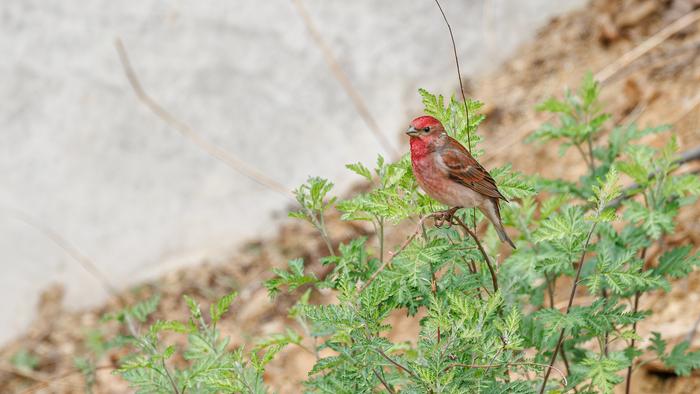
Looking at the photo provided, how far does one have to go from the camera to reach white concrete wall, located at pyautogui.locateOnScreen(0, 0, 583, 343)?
7258 mm

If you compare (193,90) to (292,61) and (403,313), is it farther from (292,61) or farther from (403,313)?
(403,313)

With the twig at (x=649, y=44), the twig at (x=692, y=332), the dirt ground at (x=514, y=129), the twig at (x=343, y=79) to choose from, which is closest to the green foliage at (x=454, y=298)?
the twig at (x=692, y=332)

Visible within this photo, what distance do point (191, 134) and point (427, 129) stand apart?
4.67 meters

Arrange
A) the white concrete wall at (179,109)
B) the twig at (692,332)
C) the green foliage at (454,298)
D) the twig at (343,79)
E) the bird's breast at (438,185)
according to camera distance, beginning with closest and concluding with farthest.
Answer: the green foliage at (454,298)
the bird's breast at (438,185)
the twig at (692,332)
the twig at (343,79)
the white concrete wall at (179,109)

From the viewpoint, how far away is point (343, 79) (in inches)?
285

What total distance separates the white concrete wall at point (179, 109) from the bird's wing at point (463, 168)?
434cm

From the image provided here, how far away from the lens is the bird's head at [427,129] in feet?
9.38

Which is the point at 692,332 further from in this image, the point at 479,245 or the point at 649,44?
the point at 649,44

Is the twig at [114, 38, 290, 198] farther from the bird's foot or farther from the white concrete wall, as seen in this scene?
the bird's foot

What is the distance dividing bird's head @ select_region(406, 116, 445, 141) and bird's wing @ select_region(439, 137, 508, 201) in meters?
0.08

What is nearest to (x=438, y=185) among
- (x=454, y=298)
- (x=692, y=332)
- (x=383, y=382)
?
(x=454, y=298)

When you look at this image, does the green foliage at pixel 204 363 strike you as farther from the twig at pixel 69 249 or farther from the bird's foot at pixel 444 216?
the twig at pixel 69 249

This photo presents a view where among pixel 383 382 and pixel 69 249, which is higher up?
pixel 69 249

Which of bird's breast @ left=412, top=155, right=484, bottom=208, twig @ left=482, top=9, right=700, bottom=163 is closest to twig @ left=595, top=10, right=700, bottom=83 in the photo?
twig @ left=482, top=9, right=700, bottom=163
